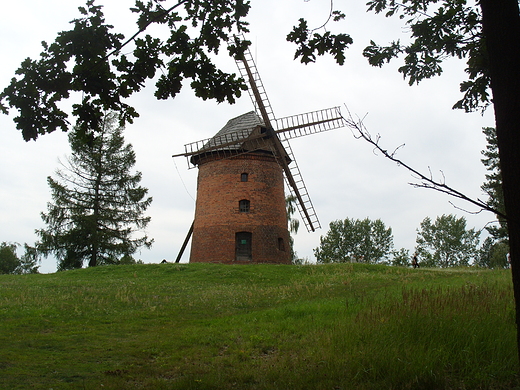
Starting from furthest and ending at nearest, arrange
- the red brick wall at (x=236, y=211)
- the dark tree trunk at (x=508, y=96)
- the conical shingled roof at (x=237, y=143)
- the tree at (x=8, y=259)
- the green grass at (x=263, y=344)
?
the tree at (x=8, y=259) → the conical shingled roof at (x=237, y=143) → the red brick wall at (x=236, y=211) → the green grass at (x=263, y=344) → the dark tree trunk at (x=508, y=96)

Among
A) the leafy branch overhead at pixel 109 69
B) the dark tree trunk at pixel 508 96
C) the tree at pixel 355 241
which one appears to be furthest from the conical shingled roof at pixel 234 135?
the tree at pixel 355 241

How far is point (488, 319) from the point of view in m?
6.26

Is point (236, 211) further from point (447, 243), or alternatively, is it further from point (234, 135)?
point (447, 243)

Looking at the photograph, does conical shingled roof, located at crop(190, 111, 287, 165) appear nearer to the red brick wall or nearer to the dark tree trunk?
the red brick wall

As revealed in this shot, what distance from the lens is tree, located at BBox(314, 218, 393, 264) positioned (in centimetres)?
5597

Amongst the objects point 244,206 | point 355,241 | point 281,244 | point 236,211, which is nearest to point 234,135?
point 244,206

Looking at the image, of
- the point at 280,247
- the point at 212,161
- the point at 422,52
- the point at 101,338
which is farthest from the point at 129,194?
the point at 422,52

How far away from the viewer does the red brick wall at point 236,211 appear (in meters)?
22.9

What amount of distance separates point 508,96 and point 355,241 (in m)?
53.6

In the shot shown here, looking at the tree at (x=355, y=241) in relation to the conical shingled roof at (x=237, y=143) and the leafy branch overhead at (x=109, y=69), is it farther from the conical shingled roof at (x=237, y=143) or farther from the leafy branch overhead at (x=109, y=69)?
the leafy branch overhead at (x=109, y=69)

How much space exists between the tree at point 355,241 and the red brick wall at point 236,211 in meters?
33.1

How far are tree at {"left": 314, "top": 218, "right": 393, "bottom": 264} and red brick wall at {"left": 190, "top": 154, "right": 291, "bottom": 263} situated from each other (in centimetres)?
3306

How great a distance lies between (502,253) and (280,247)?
24489 millimetres

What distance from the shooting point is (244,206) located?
23.4 m
